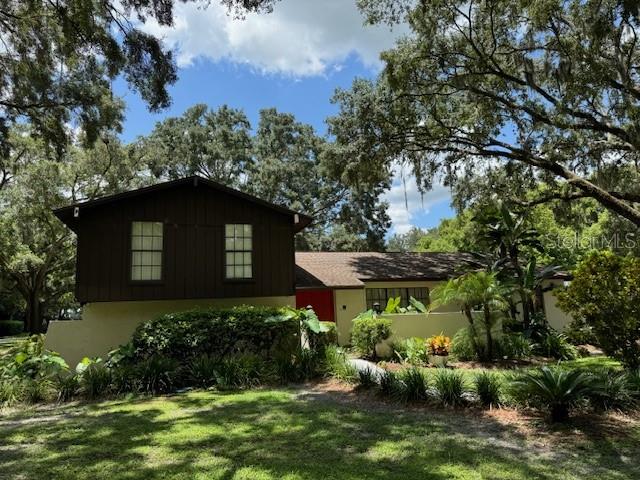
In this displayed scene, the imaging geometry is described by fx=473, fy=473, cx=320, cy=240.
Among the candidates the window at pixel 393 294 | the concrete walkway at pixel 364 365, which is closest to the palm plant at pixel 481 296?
the concrete walkway at pixel 364 365

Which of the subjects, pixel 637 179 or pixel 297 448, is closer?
pixel 297 448

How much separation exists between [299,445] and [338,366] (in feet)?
14.5

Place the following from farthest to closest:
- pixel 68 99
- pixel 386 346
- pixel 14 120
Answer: pixel 386 346 → pixel 14 120 → pixel 68 99

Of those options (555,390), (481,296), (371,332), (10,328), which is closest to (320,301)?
(371,332)

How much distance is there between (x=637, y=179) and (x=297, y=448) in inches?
722

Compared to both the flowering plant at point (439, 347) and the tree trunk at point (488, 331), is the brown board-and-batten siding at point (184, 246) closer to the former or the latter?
the flowering plant at point (439, 347)

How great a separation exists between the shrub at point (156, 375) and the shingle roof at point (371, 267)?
687cm

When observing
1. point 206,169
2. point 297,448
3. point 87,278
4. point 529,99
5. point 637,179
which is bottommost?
point 297,448

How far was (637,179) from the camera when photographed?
18.3m

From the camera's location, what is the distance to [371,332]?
12844mm

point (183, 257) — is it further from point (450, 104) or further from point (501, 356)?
point (450, 104)

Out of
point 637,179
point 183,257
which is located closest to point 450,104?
point 637,179

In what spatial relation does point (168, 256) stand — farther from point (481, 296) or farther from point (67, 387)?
point (481, 296)

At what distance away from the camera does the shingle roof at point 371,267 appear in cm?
1736
